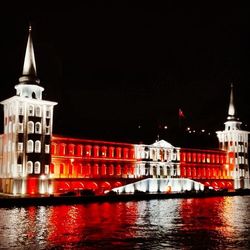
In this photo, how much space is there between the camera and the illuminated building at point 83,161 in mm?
66875

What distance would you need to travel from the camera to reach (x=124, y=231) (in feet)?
103

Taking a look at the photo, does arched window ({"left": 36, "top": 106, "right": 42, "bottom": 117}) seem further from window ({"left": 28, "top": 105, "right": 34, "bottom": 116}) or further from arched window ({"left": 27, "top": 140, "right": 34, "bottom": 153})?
arched window ({"left": 27, "top": 140, "right": 34, "bottom": 153})

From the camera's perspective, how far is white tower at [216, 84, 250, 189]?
102m

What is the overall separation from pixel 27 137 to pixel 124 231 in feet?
126

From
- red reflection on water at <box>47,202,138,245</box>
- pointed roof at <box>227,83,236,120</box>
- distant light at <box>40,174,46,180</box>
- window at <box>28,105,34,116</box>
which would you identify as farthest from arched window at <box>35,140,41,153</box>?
pointed roof at <box>227,83,236,120</box>

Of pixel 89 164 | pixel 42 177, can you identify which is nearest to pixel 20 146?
pixel 42 177

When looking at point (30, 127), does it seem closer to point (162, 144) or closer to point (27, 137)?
point (27, 137)

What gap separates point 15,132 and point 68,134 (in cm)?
1174

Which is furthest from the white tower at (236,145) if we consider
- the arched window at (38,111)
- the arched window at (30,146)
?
the arched window at (30,146)

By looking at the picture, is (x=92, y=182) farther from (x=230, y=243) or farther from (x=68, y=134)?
(x=230, y=243)

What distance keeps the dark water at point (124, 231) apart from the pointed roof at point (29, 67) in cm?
2850

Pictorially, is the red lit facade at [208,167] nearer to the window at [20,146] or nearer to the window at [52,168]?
the window at [52,168]

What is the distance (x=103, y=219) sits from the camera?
39.1m

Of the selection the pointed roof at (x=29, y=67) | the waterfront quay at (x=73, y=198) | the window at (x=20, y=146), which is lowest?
the waterfront quay at (x=73, y=198)
